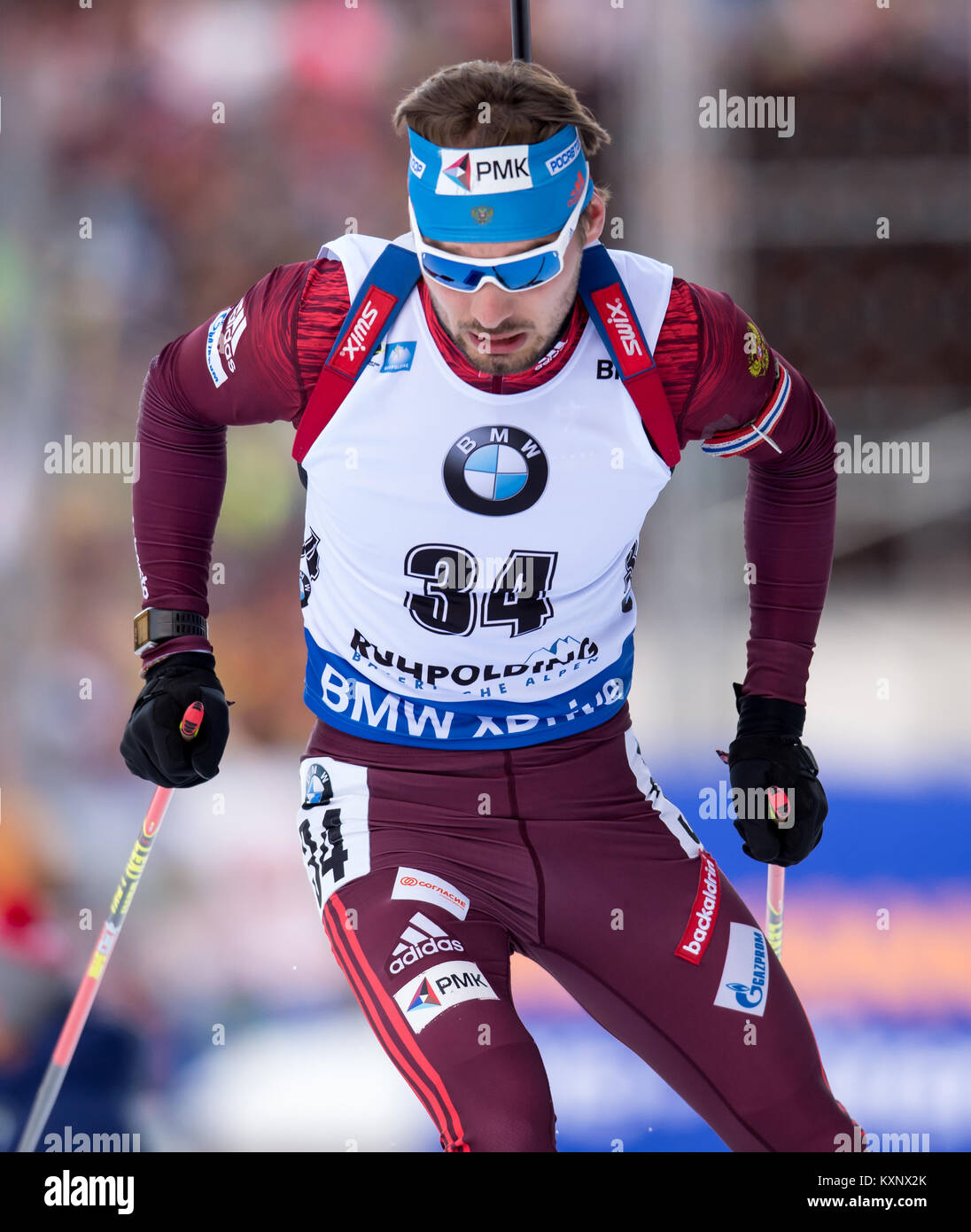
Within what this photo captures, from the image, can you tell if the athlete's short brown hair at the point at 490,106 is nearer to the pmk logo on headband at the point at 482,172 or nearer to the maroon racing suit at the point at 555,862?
the pmk logo on headband at the point at 482,172

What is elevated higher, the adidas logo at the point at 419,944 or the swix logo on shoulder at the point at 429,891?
the swix logo on shoulder at the point at 429,891

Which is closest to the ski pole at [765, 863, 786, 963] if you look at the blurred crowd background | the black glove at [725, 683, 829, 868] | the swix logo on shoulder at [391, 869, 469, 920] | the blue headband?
the black glove at [725, 683, 829, 868]

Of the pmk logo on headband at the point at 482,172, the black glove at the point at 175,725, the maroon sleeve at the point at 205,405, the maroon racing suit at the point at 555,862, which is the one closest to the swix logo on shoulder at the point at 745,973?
the maroon racing suit at the point at 555,862

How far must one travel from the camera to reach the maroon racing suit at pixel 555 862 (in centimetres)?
154

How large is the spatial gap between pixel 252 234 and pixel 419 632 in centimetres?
256

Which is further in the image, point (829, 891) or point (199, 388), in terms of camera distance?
point (829, 891)

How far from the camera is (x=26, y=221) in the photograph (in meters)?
3.67

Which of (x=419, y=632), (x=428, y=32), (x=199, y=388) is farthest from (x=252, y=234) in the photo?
(x=419, y=632)

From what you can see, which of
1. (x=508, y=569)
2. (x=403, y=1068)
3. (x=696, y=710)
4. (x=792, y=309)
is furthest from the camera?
(x=792, y=309)

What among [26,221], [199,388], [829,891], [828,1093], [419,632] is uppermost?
[26,221]

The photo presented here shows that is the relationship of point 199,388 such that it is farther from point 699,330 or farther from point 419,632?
point 699,330

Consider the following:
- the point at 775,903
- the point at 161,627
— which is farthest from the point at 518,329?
the point at 775,903

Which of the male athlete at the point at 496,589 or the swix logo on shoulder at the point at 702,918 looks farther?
the swix logo on shoulder at the point at 702,918

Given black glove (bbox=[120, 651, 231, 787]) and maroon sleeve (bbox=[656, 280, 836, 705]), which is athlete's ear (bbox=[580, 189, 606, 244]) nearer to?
maroon sleeve (bbox=[656, 280, 836, 705])
